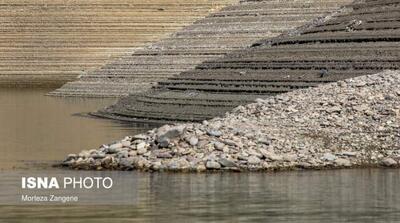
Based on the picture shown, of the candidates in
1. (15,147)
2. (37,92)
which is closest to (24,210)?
(15,147)

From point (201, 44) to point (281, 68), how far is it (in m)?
19.9

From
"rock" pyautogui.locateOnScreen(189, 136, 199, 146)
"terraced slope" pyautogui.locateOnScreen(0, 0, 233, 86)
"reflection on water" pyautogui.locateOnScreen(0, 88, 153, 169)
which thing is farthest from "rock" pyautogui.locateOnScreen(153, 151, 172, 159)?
"terraced slope" pyautogui.locateOnScreen(0, 0, 233, 86)

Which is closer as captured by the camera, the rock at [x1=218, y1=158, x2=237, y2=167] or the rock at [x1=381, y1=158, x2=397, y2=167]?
the rock at [x1=218, y1=158, x2=237, y2=167]

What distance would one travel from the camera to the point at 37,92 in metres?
63.4

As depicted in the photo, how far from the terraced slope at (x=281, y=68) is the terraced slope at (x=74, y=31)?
26127mm

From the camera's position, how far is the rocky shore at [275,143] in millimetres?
23328

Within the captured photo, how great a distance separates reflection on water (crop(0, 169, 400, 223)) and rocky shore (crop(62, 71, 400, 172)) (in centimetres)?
71

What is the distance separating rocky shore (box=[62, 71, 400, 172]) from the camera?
23.3m

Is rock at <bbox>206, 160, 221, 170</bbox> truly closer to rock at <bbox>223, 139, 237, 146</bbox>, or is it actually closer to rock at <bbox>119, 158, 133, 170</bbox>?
rock at <bbox>223, 139, 237, 146</bbox>

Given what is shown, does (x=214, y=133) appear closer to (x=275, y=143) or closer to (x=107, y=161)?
(x=275, y=143)

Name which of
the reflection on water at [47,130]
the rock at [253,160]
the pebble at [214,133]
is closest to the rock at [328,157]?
the rock at [253,160]

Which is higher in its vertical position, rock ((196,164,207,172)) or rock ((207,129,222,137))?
rock ((207,129,222,137))

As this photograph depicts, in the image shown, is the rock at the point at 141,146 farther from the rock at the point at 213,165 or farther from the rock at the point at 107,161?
the rock at the point at 213,165

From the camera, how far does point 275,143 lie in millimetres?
24203
